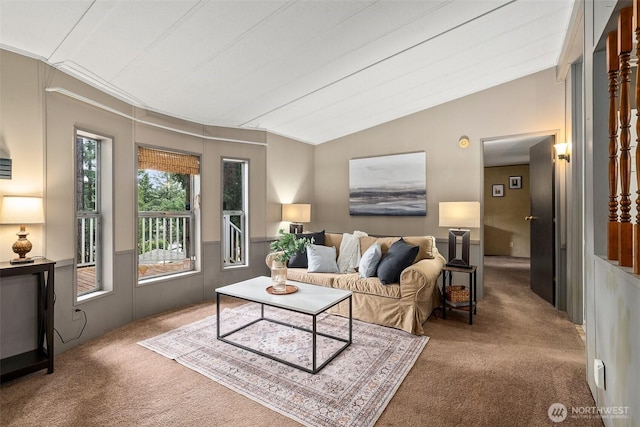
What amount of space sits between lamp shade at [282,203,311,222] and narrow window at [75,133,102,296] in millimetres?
2424

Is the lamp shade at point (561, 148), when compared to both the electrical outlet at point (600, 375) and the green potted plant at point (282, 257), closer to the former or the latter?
the electrical outlet at point (600, 375)

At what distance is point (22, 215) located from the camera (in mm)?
2227

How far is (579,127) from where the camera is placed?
128 inches

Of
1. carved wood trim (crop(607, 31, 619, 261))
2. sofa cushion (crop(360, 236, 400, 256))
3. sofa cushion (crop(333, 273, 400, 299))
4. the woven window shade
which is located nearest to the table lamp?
sofa cushion (crop(360, 236, 400, 256))

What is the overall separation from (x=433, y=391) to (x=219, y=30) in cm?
298

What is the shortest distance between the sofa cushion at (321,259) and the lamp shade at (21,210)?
2.51 m

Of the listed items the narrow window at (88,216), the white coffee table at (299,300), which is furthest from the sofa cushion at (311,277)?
the narrow window at (88,216)

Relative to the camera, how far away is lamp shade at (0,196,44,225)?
217 cm

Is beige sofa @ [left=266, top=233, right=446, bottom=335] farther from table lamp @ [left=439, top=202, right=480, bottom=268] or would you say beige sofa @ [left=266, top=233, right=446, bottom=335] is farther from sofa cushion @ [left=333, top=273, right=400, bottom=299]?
table lamp @ [left=439, top=202, right=480, bottom=268]

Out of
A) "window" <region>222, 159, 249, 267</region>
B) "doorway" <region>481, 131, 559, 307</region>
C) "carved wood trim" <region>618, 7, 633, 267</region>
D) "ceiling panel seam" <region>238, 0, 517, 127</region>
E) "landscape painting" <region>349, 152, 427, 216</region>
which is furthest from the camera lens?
"doorway" <region>481, 131, 559, 307</region>

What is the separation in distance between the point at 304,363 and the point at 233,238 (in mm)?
2570

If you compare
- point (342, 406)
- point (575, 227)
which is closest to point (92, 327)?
point (342, 406)

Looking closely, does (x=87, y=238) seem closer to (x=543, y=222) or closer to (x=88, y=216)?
(x=88, y=216)

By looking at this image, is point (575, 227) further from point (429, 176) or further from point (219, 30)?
point (219, 30)
